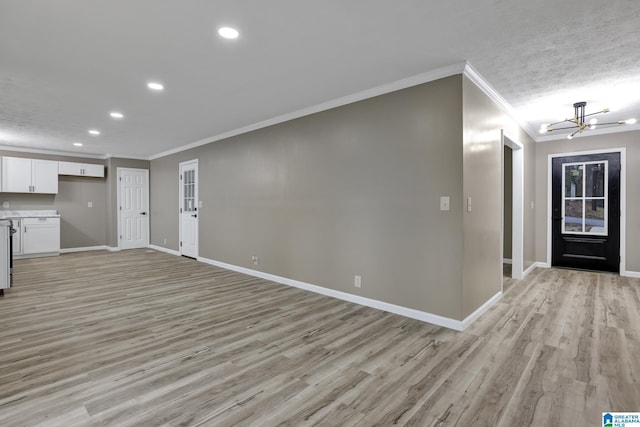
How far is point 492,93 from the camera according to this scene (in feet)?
11.6

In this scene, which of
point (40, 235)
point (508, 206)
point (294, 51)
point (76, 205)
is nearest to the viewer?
point (294, 51)

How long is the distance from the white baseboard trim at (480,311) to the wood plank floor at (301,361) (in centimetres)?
7

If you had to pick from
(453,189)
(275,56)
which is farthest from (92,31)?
(453,189)

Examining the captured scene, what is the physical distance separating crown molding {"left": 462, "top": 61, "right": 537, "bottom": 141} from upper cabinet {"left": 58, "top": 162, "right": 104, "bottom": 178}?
28.4 feet

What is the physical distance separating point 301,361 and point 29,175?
811 cm

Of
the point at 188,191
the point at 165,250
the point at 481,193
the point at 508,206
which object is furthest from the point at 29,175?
the point at 508,206

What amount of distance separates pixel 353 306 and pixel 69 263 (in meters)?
6.03

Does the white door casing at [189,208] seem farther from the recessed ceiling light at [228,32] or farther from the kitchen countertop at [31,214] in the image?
the recessed ceiling light at [228,32]

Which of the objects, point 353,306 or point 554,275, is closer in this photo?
point 353,306

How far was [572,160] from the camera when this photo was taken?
18.4 ft

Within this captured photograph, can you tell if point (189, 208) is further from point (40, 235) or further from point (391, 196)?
point (391, 196)

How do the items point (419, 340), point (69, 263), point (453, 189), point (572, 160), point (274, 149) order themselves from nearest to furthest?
point (419, 340) → point (453, 189) → point (274, 149) → point (572, 160) → point (69, 263)

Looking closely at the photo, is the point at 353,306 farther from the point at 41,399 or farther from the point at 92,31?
the point at 92,31

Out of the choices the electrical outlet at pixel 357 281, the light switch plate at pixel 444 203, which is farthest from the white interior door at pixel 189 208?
the light switch plate at pixel 444 203
